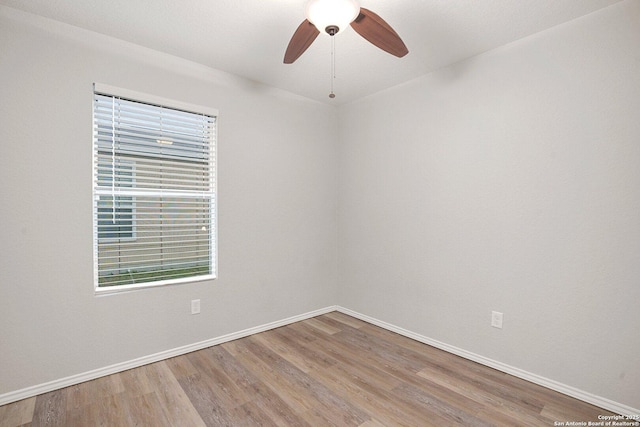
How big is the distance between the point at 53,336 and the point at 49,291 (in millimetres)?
307

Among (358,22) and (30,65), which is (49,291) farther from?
(358,22)

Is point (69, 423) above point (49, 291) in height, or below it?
below

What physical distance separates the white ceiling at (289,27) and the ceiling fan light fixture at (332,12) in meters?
0.40

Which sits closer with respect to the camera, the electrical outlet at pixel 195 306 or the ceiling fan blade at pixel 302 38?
the ceiling fan blade at pixel 302 38

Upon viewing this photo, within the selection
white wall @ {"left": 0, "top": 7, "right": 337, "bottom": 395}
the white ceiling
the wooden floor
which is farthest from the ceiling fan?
the wooden floor

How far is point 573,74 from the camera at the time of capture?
82.8 inches

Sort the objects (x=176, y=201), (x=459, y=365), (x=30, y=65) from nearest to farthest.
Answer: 1. (x=30, y=65)
2. (x=459, y=365)
3. (x=176, y=201)

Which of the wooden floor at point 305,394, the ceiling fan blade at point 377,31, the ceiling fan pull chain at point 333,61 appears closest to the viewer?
the ceiling fan blade at point 377,31

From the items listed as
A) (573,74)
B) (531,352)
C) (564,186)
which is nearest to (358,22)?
(573,74)

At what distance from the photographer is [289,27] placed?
7.26 feet

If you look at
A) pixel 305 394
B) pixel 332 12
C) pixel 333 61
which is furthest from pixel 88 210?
pixel 333 61

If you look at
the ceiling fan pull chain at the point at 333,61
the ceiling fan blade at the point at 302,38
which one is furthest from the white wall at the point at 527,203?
the ceiling fan blade at the point at 302,38

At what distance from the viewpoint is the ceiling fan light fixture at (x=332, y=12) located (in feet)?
5.17

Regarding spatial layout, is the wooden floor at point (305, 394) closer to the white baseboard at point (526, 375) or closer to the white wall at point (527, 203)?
the white baseboard at point (526, 375)
